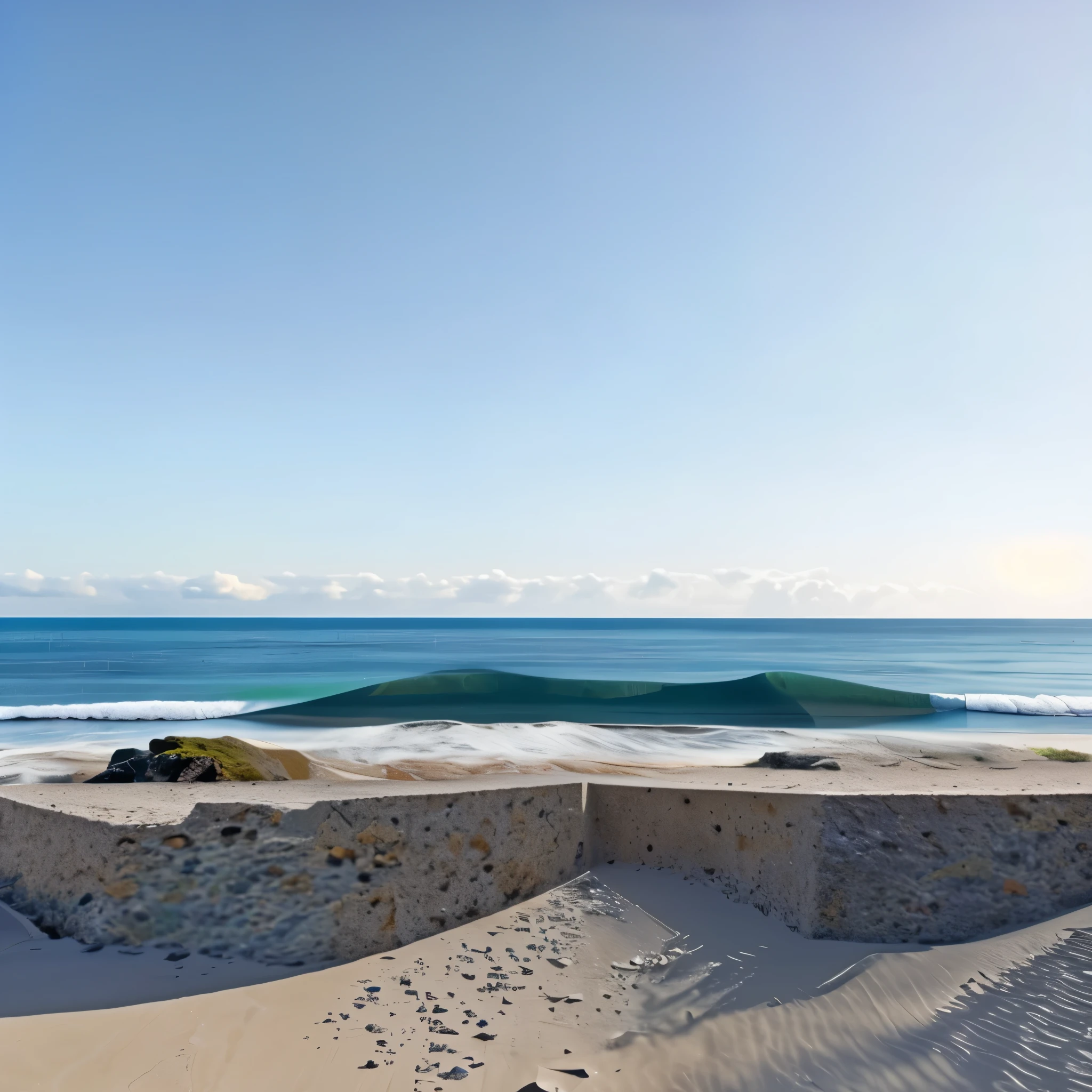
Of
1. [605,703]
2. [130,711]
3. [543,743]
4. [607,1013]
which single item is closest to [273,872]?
[607,1013]

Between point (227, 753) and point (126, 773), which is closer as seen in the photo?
point (126, 773)

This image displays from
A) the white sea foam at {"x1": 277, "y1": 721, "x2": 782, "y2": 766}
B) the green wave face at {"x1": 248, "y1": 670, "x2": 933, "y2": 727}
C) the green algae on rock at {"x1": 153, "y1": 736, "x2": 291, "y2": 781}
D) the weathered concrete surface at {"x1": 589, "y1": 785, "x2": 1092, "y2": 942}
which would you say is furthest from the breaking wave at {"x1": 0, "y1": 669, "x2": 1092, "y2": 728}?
the weathered concrete surface at {"x1": 589, "y1": 785, "x2": 1092, "y2": 942}

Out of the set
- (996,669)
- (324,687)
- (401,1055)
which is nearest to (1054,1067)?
(401,1055)

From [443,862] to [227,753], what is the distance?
2733 mm

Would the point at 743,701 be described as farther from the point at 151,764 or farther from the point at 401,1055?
the point at 401,1055

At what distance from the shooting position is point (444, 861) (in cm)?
321

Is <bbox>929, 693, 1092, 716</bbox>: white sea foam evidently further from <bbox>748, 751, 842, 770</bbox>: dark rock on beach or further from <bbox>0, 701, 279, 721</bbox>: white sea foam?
<bbox>0, 701, 279, 721</bbox>: white sea foam

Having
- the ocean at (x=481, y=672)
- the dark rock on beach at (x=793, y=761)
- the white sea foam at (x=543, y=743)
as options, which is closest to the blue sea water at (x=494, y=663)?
the ocean at (x=481, y=672)

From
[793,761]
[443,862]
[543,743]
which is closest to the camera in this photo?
[443,862]

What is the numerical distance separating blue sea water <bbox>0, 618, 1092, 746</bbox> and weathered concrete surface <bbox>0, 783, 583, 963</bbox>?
10231 millimetres

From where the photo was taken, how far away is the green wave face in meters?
13.8

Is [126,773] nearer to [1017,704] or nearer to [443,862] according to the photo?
[443,862]

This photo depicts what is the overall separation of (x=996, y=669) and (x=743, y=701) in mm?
18159

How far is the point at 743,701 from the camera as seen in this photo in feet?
49.6
